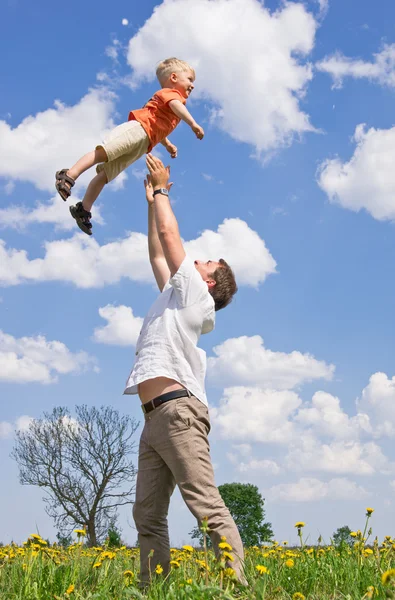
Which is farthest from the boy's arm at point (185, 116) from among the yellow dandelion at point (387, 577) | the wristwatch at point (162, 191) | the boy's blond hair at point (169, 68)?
the yellow dandelion at point (387, 577)

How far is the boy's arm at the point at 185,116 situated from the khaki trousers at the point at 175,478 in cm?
265

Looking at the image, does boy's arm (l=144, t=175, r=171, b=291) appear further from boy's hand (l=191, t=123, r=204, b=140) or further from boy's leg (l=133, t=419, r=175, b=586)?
boy's leg (l=133, t=419, r=175, b=586)

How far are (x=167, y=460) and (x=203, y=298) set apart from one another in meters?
1.01

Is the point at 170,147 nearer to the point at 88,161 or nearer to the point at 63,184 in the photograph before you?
the point at 88,161

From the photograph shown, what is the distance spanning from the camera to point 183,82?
A: 19.8ft

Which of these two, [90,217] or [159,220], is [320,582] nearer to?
[159,220]

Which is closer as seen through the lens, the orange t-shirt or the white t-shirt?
the white t-shirt

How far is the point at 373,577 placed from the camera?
362 centimetres

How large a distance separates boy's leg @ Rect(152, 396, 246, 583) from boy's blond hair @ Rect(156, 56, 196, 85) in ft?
12.3

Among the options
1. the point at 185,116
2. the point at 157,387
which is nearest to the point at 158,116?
the point at 185,116

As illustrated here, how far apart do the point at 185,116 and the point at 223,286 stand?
6.44ft

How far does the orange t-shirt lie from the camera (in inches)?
223

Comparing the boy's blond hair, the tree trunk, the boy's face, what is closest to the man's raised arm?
the boy's face

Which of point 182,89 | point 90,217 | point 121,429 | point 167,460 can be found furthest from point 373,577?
point 121,429
